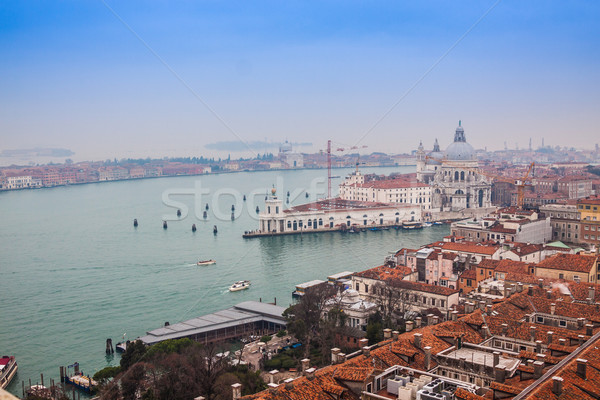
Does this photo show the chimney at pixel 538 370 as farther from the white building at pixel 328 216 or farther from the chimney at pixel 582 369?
the white building at pixel 328 216

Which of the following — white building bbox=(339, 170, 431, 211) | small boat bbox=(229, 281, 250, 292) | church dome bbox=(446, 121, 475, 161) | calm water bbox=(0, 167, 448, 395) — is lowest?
Answer: calm water bbox=(0, 167, 448, 395)

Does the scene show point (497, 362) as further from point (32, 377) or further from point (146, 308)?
point (146, 308)

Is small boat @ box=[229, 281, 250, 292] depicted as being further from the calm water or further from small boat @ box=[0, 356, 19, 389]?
small boat @ box=[0, 356, 19, 389]

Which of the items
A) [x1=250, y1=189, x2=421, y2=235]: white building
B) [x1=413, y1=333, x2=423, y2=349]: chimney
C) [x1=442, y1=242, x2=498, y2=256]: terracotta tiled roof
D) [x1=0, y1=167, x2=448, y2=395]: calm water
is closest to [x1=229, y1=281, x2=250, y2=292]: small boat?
[x1=0, y1=167, x2=448, y2=395]: calm water

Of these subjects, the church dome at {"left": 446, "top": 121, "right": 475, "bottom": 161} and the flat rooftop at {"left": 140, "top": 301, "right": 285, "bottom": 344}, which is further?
the church dome at {"left": 446, "top": 121, "right": 475, "bottom": 161}

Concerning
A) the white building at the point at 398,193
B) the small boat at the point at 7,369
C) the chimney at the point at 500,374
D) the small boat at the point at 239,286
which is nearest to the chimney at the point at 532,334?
the chimney at the point at 500,374
